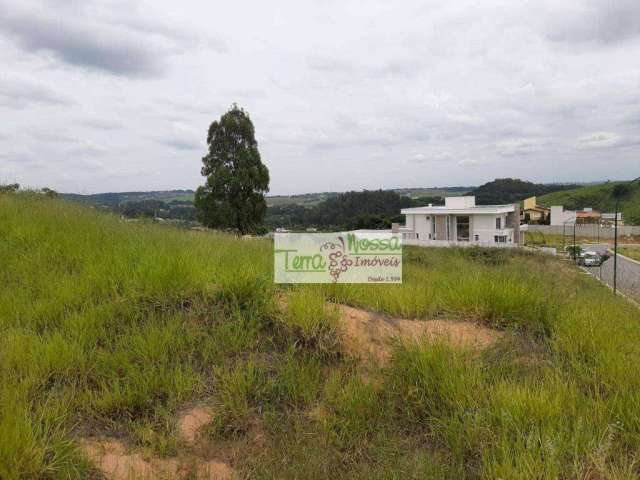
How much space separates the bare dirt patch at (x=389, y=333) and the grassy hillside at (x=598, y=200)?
256ft

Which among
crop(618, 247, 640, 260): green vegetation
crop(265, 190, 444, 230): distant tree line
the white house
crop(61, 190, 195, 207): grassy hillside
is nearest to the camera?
crop(61, 190, 195, 207): grassy hillside

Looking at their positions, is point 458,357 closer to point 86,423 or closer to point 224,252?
point 86,423

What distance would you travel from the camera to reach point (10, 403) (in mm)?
A: 2148

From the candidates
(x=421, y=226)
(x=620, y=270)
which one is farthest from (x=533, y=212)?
(x=620, y=270)

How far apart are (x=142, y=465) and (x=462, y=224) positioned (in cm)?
3804

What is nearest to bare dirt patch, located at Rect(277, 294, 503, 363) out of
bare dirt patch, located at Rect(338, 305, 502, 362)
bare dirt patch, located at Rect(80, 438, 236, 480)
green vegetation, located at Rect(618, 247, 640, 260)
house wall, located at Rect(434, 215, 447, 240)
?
bare dirt patch, located at Rect(338, 305, 502, 362)

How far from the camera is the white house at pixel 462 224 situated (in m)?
35.2

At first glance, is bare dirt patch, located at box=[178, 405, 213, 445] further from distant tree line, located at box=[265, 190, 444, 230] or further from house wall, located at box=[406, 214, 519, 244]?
distant tree line, located at box=[265, 190, 444, 230]

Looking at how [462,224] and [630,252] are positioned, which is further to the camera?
[630,252]

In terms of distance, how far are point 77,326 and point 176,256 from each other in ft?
4.02

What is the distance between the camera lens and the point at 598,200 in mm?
83562

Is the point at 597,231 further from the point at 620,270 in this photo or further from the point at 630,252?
the point at 620,270

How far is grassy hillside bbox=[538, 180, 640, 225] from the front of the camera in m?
69.8

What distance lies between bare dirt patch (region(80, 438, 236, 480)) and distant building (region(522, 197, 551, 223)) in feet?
248
